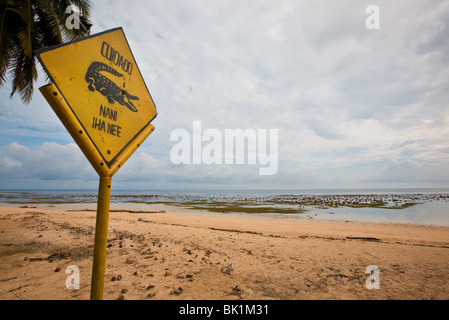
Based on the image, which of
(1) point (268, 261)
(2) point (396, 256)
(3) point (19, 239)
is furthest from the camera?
(3) point (19, 239)

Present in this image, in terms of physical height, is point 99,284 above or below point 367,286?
above

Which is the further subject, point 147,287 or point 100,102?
point 147,287

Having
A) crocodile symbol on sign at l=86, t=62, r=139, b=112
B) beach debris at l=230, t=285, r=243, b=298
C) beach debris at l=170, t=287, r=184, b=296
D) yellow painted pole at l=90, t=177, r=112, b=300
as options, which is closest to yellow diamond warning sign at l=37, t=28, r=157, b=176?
crocodile symbol on sign at l=86, t=62, r=139, b=112

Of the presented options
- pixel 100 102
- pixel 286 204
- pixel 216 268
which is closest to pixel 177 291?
pixel 216 268

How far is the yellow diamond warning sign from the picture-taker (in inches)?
55.7

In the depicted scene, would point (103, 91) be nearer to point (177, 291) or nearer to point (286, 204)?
point (177, 291)

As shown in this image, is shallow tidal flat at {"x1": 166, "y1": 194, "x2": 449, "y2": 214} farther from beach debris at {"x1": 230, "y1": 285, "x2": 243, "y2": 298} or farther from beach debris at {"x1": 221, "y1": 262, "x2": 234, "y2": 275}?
beach debris at {"x1": 230, "y1": 285, "x2": 243, "y2": 298}

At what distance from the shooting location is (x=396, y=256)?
6.37 metres

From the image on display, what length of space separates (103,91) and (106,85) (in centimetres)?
7

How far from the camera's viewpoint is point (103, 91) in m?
1.71

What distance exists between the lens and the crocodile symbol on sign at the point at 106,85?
63.5 inches

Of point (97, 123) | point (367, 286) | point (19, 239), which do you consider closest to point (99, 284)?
point (97, 123)
